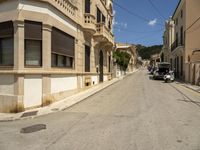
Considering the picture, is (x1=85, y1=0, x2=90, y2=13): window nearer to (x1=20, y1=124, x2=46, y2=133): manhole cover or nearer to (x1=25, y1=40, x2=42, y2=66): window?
(x1=25, y1=40, x2=42, y2=66): window

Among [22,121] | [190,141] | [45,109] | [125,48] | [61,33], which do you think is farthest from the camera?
[125,48]

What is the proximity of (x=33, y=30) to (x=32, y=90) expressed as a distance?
2790 mm

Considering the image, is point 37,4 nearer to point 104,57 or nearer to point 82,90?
point 82,90

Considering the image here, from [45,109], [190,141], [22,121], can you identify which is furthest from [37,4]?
[190,141]

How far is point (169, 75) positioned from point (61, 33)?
61.1 ft

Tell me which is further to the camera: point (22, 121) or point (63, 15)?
point (63, 15)

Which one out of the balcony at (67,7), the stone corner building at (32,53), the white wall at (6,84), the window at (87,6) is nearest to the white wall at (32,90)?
the stone corner building at (32,53)

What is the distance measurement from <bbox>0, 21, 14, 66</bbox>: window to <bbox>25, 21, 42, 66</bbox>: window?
2.19 feet

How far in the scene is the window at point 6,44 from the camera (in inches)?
447

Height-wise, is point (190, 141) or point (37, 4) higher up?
point (37, 4)

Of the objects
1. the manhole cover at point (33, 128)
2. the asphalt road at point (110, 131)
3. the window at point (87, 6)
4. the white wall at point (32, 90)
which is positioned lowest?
the manhole cover at point (33, 128)

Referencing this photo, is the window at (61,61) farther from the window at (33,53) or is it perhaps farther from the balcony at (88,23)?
the balcony at (88,23)

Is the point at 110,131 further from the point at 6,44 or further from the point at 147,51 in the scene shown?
the point at 147,51

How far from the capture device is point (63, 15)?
14.3 m
